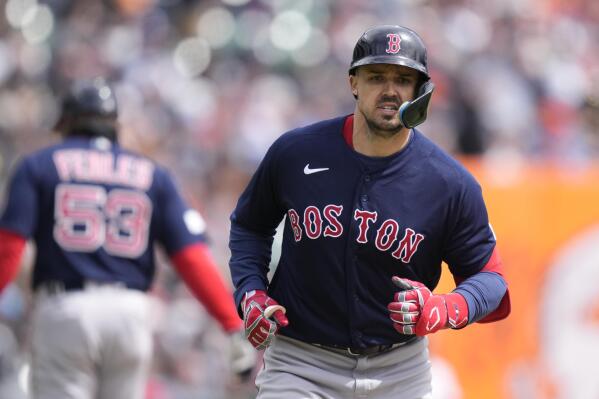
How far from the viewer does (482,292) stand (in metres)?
4.91

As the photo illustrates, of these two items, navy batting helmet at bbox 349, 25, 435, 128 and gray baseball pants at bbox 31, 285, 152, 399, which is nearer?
navy batting helmet at bbox 349, 25, 435, 128

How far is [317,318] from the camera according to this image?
198 inches

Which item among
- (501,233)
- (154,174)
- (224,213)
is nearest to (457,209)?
(154,174)

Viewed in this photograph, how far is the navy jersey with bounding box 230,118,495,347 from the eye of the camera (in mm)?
4930

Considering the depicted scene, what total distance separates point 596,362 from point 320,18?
6.66 metres

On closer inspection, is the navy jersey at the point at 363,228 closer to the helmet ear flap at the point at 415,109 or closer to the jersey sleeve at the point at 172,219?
the helmet ear flap at the point at 415,109

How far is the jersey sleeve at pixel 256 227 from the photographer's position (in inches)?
203

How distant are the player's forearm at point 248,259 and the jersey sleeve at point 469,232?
0.78 meters

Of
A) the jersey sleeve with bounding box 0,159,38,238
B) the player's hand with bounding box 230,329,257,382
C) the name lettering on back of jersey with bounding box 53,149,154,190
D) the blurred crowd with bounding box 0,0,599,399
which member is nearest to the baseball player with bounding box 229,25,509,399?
the player's hand with bounding box 230,329,257,382

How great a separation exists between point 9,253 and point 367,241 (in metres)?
2.60

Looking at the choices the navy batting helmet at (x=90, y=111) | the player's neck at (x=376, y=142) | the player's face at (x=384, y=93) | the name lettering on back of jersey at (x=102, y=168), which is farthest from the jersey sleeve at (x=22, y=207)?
the player's face at (x=384, y=93)

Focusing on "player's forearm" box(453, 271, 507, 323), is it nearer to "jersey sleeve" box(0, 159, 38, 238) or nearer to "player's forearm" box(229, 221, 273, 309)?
"player's forearm" box(229, 221, 273, 309)

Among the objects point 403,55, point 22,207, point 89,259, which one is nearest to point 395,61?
point 403,55

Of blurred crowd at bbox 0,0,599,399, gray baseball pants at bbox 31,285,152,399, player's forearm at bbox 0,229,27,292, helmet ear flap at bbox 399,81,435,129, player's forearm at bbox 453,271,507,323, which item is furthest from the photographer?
blurred crowd at bbox 0,0,599,399
